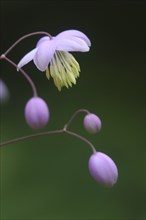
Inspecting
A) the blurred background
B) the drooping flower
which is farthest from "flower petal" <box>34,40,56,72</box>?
the blurred background

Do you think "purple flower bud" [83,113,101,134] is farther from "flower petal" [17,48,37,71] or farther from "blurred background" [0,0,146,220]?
"blurred background" [0,0,146,220]

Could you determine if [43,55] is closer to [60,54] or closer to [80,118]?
[60,54]

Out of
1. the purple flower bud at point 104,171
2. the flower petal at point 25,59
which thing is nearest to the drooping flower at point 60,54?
the flower petal at point 25,59

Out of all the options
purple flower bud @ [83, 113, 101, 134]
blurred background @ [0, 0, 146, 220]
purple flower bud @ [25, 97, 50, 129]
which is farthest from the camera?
blurred background @ [0, 0, 146, 220]

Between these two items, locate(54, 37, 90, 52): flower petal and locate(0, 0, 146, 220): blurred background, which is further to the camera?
locate(0, 0, 146, 220): blurred background

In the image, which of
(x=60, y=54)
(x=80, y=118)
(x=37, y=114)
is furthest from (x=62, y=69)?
(x=80, y=118)

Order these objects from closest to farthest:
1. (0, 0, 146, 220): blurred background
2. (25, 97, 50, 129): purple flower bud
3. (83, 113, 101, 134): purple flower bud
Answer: (25, 97, 50, 129): purple flower bud < (83, 113, 101, 134): purple flower bud < (0, 0, 146, 220): blurred background

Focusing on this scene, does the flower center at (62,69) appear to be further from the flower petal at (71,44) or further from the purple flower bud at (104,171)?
the purple flower bud at (104,171)
